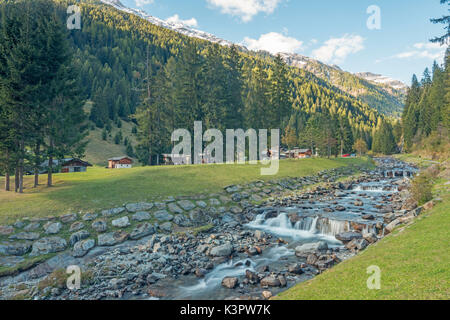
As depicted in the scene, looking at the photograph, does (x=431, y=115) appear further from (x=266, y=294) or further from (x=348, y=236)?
(x=266, y=294)

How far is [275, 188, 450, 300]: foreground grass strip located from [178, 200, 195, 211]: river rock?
1453cm

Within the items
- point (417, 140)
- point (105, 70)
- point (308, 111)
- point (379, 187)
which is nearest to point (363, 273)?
point (379, 187)

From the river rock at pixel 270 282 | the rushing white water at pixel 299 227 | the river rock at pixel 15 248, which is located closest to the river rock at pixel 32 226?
the river rock at pixel 15 248

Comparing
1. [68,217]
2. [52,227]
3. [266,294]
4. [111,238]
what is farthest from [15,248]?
[266,294]

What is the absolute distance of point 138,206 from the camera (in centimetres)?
2119

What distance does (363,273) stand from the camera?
9.00 m

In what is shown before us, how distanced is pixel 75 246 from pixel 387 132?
153 m

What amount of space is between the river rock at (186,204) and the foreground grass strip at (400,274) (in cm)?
1453

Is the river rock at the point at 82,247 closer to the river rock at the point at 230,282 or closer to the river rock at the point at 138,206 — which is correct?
the river rock at the point at 138,206

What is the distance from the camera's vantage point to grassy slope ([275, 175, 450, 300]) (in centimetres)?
723

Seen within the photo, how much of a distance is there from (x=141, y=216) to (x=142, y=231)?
195 centimetres

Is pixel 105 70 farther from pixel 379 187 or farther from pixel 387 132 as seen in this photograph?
pixel 387 132

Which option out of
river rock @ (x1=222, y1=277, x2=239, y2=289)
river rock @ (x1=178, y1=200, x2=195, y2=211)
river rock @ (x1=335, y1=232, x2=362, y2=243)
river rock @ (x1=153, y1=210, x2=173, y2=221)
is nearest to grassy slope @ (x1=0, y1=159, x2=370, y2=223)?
river rock @ (x1=178, y1=200, x2=195, y2=211)

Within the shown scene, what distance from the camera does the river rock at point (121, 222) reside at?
18.5 metres
